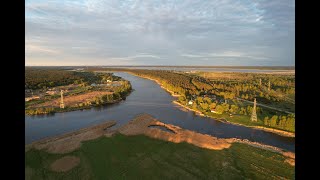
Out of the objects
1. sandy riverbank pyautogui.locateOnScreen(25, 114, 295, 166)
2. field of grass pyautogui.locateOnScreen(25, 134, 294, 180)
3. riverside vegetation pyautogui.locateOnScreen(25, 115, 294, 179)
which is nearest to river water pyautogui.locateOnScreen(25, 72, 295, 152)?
sandy riverbank pyautogui.locateOnScreen(25, 114, 295, 166)

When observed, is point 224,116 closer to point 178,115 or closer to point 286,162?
point 178,115

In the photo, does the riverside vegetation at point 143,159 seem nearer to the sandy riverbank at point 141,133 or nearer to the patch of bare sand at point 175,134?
the sandy riverbank at point 141,133

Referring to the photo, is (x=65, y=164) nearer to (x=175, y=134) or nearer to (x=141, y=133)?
(x=141, y=133)

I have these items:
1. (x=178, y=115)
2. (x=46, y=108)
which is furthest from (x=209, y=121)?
(x=46, y=108)

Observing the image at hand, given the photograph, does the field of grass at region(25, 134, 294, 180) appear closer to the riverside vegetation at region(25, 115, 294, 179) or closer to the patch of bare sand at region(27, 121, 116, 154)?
the riverside vegetation at region(25, 115, 294, 179)
